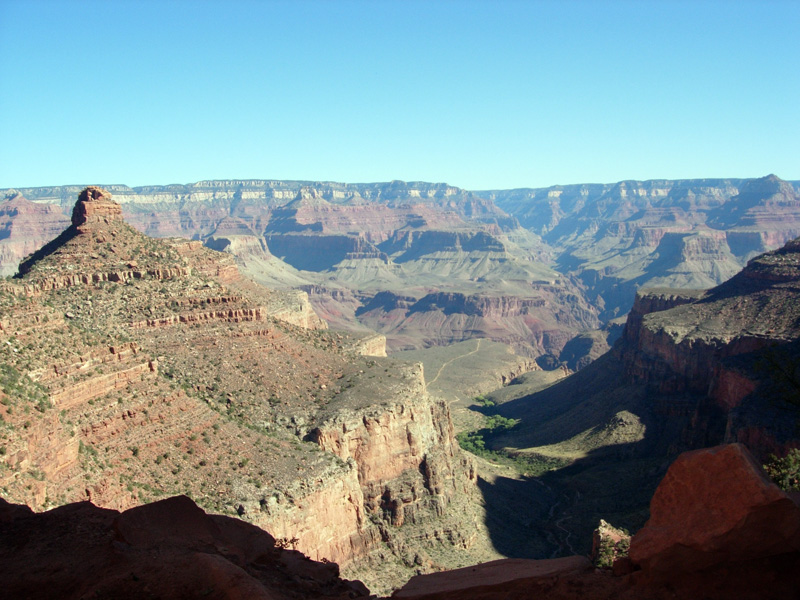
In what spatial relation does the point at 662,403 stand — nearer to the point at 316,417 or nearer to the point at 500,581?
the point at 316,417

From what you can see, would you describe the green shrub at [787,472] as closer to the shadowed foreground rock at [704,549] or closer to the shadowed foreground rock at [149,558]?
the shadowed foreground rock at [704,549]

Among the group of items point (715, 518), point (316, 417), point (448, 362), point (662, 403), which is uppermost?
point (715, 518)

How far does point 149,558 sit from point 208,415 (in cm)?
2328

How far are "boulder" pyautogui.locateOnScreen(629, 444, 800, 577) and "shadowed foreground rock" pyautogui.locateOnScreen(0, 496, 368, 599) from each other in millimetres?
8124

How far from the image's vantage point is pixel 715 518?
13898mm

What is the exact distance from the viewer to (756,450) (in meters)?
50.2

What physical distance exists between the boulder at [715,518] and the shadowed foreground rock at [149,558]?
8.12 meters

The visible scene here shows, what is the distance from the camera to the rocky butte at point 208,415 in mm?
32281

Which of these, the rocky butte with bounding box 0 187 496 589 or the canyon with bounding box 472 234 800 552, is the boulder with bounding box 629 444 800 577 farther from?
the canyon with bounding box 472 234 800 552

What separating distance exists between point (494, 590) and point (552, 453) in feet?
212

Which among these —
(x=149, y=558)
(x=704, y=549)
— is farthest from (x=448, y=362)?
(x=704, y=549)

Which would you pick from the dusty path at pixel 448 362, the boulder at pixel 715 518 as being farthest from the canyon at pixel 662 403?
the boulder at pixel 715 518

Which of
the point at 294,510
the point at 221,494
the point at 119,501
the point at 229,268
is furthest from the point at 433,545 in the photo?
the point at 229,268

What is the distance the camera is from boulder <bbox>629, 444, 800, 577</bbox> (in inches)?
528
